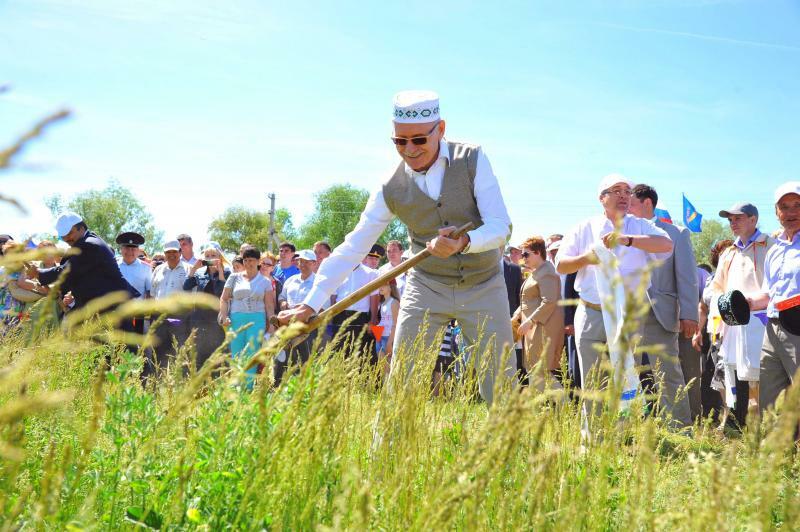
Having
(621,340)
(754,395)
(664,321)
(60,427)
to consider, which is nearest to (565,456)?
(621,340)

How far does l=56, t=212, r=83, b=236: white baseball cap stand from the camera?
23.2 feet

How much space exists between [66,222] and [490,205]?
472cm

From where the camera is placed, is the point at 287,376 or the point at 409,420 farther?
the point at 409,420

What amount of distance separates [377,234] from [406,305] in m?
0.48

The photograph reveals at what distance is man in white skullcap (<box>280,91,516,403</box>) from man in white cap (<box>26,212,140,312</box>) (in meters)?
3.76

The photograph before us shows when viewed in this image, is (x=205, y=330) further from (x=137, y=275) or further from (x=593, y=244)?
(x=593, y=244)

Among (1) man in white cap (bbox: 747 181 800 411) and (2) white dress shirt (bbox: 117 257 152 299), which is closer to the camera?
(1) man in white cap (bbox: 747 181 800 411)

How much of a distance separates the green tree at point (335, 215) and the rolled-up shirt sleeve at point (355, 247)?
84.8m

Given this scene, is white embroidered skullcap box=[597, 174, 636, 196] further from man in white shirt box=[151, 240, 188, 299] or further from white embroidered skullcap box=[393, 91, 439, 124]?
man in white shirt box=[151, 240, 188, 299]

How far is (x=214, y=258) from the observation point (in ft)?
35.2

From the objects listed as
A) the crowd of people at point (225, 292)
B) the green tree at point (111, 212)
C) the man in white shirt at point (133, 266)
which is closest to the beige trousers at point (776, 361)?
the crowd of people at point (225, 292)

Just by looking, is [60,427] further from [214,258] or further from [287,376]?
[214,258]

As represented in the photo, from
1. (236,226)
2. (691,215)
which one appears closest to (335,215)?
(236,226)

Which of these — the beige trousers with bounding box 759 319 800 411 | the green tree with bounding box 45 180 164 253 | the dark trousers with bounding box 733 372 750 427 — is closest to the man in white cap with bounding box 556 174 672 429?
the beige trousers with bounding box 759 319 800 411
